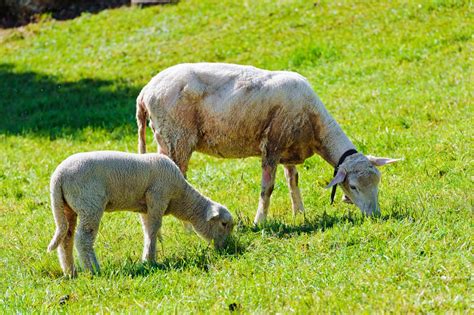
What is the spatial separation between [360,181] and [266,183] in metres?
1.10

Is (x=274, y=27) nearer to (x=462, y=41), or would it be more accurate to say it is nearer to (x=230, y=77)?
(x=462, y=41)

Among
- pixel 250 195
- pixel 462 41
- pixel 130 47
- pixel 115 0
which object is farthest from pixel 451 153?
pixel 115 0

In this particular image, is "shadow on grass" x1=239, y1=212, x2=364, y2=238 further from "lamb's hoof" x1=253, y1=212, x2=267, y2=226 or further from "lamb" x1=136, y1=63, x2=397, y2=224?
"lamb" x1=136, y1=63, x2=397, y2=224

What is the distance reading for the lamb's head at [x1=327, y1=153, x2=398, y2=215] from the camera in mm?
8172

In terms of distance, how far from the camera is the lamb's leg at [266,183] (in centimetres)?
870

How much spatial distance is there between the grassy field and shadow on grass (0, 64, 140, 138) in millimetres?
61

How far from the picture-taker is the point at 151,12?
22.1 meters

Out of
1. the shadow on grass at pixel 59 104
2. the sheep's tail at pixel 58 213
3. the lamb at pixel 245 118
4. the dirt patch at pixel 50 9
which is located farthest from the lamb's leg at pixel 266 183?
the dirt patch at pixel 50 9

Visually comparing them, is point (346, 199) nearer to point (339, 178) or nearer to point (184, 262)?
point (339, 178)

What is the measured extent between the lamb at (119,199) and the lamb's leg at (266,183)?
89 cm

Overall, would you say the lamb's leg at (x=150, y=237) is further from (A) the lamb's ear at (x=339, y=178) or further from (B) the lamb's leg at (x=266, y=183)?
(A) the lamb's ear at (x=339, y=178)

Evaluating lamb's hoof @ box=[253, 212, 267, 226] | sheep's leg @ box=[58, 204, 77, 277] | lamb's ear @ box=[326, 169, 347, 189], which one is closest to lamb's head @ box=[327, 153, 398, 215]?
lamb's ear @ box=[326, 169, 347, 189]

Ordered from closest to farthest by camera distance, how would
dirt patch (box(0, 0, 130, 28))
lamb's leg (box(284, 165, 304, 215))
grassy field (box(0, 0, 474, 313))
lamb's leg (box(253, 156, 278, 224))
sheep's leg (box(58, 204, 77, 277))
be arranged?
grassy field (box(0, 0, 474, 313)) → sheep's leg (box(58, 204, 77, 277)) → lamb's leg (box(253, 156, 278, 224)) → lamb's leg (box(284, 165, 304, 215)) → dirt patch (box(0, 0, 130, 28))

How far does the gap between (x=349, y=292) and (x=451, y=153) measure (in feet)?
16.0
